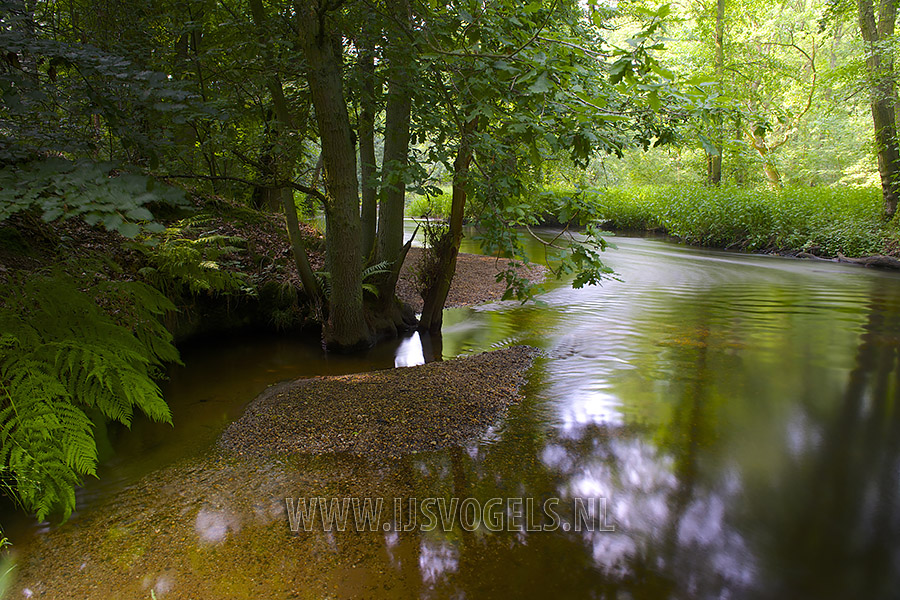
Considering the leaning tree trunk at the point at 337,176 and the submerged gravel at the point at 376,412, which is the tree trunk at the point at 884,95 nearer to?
the submerged gravel at the point at 376,412

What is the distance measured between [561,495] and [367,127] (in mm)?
4528

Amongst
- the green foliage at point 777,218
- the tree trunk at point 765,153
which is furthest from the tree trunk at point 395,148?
the tree trunk at point 765,153

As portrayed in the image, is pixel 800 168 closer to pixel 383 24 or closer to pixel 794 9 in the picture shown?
pixel 794 9

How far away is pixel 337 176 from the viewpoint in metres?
5.02

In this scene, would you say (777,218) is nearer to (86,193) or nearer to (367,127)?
(367,127)

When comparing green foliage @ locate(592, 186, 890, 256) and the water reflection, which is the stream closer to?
the water reflection

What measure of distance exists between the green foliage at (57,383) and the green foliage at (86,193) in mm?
1498

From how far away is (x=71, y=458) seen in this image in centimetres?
264

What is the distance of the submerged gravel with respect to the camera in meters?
3.77

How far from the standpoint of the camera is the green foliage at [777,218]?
14.0 metres

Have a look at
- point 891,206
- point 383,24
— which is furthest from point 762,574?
point 891,206

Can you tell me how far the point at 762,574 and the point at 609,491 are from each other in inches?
36.1

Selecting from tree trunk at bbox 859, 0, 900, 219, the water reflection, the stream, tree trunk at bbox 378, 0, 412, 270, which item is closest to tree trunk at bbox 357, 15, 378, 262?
tree trunk at bbox 378, 0, 412, 270

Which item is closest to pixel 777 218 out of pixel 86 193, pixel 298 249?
pixel 298 249
